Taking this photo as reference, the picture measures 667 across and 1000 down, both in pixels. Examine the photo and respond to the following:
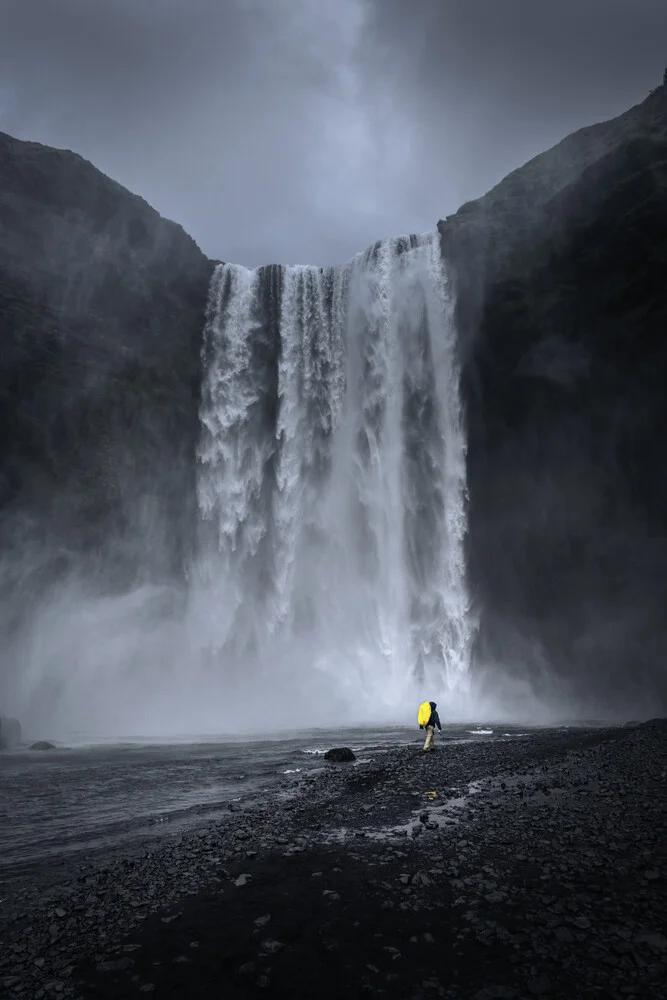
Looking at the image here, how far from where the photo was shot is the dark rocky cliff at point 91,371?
112 feet

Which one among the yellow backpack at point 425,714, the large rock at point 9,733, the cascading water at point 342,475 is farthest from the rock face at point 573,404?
the large rock at point 9,733

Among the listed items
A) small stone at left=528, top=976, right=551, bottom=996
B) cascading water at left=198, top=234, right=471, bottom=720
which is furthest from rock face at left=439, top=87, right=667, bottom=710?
small stone at left=528, top=976, right=551, bottom=996

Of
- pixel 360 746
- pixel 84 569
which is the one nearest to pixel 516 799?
pixel 360 746

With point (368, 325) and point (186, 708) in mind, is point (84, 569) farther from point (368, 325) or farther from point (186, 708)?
point (368, 325)

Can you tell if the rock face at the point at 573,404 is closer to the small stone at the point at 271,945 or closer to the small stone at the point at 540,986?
the small stone at the point at 540,986

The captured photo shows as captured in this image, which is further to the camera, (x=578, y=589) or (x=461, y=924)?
(x=578, y=589)

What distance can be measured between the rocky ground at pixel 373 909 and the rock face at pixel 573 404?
82.1ft

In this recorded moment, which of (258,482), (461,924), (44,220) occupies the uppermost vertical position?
(44,220)

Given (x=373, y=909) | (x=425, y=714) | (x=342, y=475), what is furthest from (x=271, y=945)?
(x=342, y=475)

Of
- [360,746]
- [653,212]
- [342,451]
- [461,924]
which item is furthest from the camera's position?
[342,451]

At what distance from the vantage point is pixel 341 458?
Result: 130ft

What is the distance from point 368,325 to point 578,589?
21.9 m

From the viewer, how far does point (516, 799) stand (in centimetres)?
923

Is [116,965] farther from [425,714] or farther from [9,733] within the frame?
[9,733]
